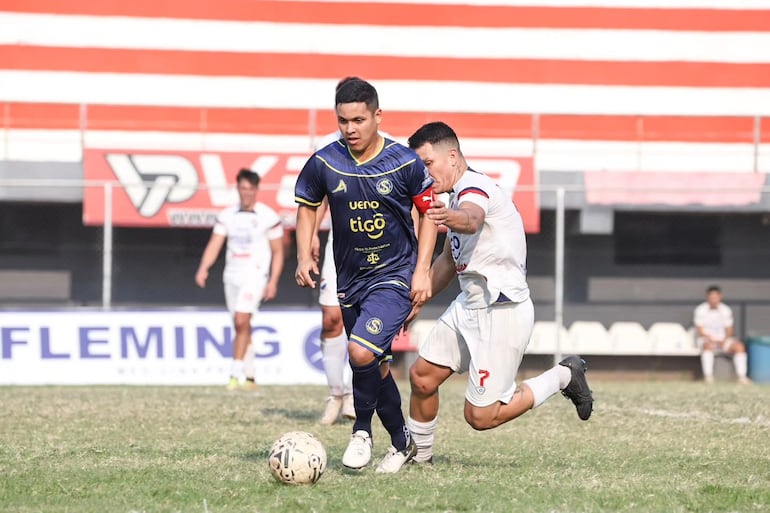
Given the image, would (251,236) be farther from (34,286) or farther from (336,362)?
(34,286)

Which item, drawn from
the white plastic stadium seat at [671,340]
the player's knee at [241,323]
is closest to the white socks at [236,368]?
the player's knee at [241,323]

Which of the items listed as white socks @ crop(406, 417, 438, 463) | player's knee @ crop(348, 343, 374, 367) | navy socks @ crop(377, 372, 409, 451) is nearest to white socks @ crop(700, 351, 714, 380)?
white socks @ crop(406, 417, 438, 463)

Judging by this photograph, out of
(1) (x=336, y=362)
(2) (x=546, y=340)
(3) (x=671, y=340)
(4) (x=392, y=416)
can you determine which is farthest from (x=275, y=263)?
(3) (x=671, y=340)

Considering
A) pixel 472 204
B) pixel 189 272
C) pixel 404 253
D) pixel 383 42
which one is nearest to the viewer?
pixel 472 204

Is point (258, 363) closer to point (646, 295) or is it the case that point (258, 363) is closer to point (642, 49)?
point (646, 295)

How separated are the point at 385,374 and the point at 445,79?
15.8 metres

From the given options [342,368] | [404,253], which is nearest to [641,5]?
[342,368]

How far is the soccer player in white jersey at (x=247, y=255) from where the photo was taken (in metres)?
14.4

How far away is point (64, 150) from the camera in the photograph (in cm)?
2114

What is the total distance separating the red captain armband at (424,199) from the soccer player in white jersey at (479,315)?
49mm

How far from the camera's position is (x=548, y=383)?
7.38 m

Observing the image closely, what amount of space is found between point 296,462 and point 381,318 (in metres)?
1.06

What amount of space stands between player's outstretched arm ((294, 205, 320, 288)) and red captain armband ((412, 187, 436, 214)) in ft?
2.09

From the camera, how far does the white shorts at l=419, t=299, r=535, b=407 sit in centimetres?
696
